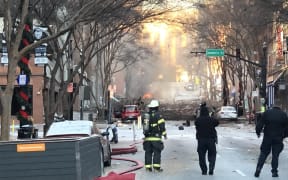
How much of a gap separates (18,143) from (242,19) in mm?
37369

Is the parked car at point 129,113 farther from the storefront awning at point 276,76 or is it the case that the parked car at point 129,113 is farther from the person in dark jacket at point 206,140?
the person in dark jacket at point 206,140

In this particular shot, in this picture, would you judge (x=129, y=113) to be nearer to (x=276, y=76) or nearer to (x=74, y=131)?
(x=276, y=76)

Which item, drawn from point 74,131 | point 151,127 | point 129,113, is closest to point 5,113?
point 74,131

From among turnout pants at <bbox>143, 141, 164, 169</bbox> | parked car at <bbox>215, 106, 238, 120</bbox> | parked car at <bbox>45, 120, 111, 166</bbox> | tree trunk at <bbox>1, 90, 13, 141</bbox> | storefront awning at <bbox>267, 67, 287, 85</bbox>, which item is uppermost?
storefront awning at <bbox>267, 67, 287, 85</bbox>

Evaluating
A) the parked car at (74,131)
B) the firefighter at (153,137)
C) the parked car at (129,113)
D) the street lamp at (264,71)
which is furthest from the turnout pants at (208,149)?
the parked car at (129,113)

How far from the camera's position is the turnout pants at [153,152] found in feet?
49.1

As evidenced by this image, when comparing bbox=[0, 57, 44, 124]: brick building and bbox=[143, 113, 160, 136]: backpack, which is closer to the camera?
bbox=[143, 113, 160, 136]: backpack

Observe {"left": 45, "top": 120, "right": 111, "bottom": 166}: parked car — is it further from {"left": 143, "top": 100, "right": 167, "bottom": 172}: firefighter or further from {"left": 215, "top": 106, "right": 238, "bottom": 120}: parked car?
{"left": 215, "top": 106, "right": 238, "bottom": 120}: parked car

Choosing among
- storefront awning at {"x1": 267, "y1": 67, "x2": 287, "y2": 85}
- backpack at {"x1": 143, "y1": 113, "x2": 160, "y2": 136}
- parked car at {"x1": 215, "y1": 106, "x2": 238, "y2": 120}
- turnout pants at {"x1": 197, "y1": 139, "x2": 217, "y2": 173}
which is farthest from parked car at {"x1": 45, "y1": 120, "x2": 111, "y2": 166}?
parked car at {"x1": 215, "y1": 106, "x2": 238, "y2": 120}

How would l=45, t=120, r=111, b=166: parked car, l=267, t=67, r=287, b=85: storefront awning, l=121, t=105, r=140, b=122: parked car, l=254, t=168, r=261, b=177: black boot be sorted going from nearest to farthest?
l=254, t=168, r=261, b=177: black boot < l=45, t=120, r=111, b=166: parked car < l=267, t=67, r=287, b=85: storefront awning < l=121, t=105, r=140, b=122: parked car

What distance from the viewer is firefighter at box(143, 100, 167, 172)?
49.3ft

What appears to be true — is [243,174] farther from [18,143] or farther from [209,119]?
[18,143]

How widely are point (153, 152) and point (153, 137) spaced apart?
0.42 m

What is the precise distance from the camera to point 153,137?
597 inches
